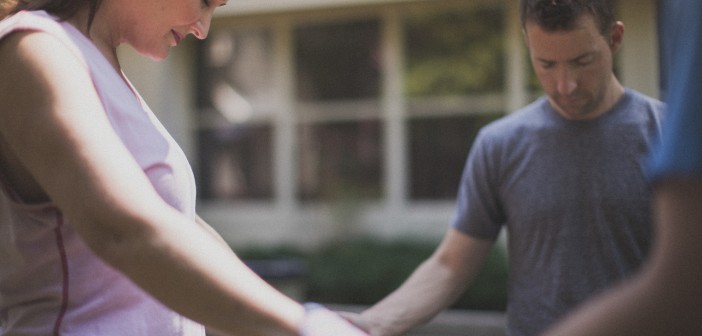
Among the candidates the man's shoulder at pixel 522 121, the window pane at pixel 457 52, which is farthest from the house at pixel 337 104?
the man's shoulder at pixel 522 121

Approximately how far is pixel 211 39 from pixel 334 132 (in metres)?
2.17

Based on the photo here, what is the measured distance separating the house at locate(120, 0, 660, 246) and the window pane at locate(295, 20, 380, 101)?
0.02 metres

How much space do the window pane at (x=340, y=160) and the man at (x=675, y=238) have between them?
10249 mm

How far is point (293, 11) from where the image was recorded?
37.9 ft

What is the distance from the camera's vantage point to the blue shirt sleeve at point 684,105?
1.07 meters

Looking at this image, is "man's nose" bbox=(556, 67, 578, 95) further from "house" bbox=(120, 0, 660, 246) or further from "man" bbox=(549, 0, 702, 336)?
"house" bbox=(120, 0, 660, 246)

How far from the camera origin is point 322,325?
1329 millimetres

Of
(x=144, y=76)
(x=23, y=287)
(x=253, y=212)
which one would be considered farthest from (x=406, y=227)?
(x=23, y=287)

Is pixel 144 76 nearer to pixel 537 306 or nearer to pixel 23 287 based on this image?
pixel 537 306

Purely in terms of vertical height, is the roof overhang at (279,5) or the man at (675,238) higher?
the man at (675,238)

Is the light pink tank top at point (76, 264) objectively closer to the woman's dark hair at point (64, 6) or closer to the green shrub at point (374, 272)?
the woman's dark hair at point (64, 6)

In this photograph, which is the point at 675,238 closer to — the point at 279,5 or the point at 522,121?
the point at 522,121

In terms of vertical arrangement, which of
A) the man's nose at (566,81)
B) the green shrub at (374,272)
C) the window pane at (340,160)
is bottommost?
the green shrub at (374,272)

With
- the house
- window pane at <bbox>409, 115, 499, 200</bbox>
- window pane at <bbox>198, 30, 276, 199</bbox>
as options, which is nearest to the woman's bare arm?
the house
